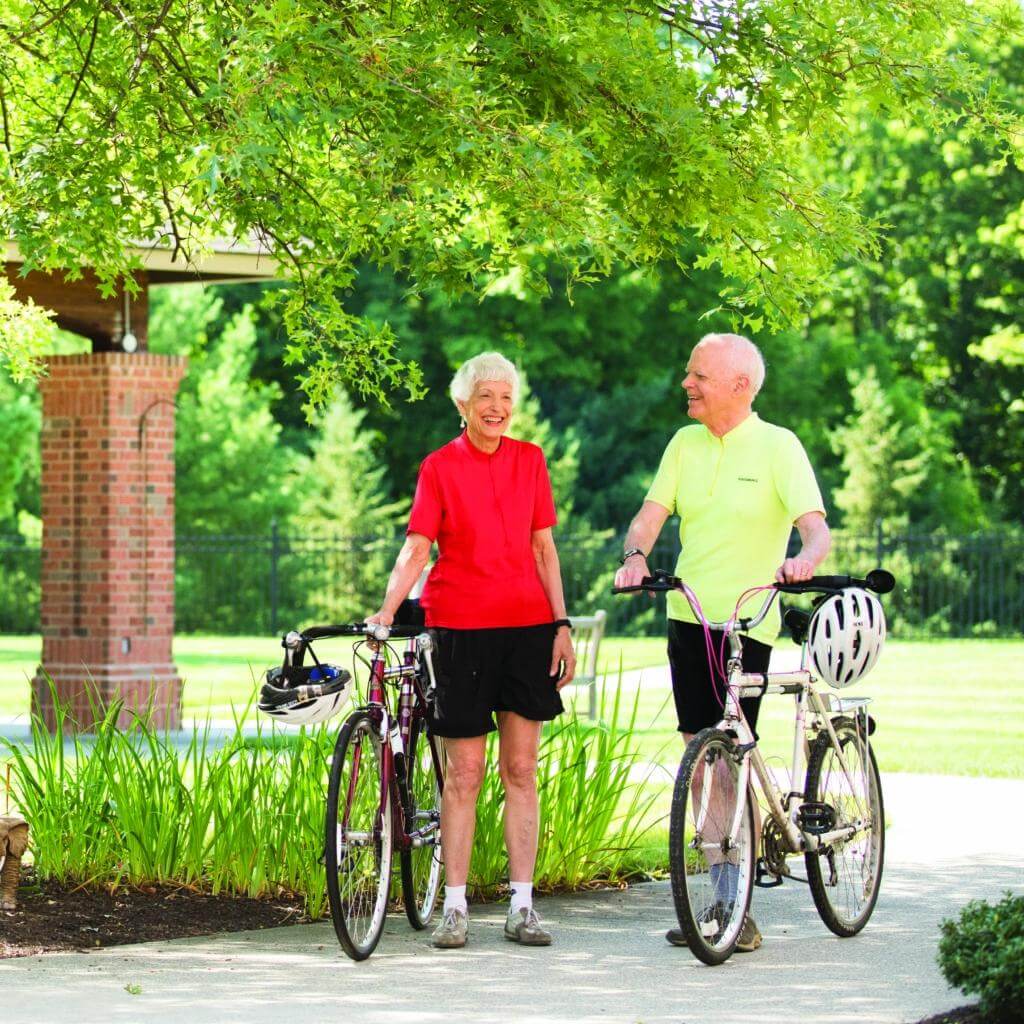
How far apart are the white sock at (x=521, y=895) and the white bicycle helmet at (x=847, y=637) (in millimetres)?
1269

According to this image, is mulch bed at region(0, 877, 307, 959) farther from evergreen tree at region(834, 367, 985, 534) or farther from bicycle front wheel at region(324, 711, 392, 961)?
evergreen tree at region(834, 367, 985, 534)

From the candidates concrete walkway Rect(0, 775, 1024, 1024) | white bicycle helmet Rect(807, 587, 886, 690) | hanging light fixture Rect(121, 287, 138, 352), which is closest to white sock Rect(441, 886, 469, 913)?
concrete walkway Rect(0, 775, 1024, 1024)

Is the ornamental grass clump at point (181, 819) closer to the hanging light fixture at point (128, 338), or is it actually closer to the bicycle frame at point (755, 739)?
Result: the bicycle frame at point (755, 739)

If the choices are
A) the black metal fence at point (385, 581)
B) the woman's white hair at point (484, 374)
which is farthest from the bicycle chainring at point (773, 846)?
the black metal fence at point (385, 581)

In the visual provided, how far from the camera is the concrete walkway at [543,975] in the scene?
5.62 meters

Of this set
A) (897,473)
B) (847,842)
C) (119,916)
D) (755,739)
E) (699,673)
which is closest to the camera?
(755,739)

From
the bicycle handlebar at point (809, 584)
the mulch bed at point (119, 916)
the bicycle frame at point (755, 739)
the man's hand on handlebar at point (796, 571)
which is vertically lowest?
the mulch bed at point (119, 916)

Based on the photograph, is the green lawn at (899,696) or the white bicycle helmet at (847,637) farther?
the green lawn at (899,696)

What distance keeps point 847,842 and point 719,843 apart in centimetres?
69

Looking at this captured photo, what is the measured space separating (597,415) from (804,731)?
36751mm

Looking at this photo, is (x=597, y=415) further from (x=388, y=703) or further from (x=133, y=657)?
(x=388, y=703)

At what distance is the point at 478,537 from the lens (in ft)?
21.9

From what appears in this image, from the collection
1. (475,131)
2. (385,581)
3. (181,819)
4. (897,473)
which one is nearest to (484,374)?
(475,131)

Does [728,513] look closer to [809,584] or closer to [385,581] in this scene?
[809,584]
